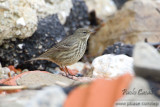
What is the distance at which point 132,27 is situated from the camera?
7723 mm

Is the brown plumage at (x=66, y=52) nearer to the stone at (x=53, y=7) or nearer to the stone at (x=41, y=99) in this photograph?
the stone at (x=53, y=7)

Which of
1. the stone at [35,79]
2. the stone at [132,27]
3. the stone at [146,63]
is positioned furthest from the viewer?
the stone at [132,27]

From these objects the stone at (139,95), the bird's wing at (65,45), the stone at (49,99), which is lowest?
the bird's wing at (65,45)

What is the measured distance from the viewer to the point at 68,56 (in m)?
→ 6.27

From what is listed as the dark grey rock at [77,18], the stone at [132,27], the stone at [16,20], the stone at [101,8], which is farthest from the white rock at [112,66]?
the stone at [101,8]

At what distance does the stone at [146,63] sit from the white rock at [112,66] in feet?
6.06

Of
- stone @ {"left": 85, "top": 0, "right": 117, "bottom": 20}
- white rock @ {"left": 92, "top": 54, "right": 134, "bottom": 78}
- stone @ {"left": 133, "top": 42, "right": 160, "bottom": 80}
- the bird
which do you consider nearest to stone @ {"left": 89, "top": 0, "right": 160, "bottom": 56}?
stone @ {"left": 85, "top": 0, "right": 117, "bottom": 20}

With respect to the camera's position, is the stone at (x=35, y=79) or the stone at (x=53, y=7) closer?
the stone at (x=35, y=79)

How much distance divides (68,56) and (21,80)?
2.00m

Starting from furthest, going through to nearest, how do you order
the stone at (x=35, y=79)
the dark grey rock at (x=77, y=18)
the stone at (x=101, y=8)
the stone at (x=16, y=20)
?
the stone at (x=101, y=8) < the dark grey rock at (x=77, y=18) < the stone at (x=16, y=20) < the stone at (x=35, y=79)

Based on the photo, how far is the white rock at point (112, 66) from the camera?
5.17m

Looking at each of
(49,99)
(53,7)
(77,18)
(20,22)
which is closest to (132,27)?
(77,18)

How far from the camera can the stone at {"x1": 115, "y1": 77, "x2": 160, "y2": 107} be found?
2.98m

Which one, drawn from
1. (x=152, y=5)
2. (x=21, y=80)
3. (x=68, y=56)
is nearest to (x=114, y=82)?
(x=21, y=80)
